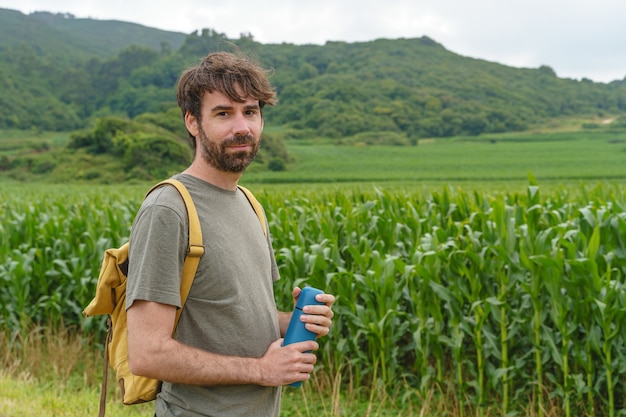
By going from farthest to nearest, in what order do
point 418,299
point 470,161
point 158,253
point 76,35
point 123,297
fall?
point 76,35 → point 470,161 → point 418,299 → point 123,297 → point 158,253

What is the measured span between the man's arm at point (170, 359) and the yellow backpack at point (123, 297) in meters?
0.12

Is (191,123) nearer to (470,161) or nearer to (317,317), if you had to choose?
(317,317)

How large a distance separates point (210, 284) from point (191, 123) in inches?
21.9

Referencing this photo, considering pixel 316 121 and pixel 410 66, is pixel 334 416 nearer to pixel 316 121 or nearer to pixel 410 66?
pixel 316 121

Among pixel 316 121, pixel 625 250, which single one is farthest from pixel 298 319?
pixel 316 121

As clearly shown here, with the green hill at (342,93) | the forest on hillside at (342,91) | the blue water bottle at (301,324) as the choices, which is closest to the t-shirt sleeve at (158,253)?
the blue water bottle at (301,324)

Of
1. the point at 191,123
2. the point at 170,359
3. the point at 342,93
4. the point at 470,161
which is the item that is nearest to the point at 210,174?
the point at 191,123

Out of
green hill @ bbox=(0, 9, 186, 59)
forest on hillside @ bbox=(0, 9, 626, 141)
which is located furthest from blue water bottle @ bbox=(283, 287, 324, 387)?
green hill @ bbox=(0, 9, 186, 59)

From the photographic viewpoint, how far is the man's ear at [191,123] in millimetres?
2289

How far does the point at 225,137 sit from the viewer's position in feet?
7.25

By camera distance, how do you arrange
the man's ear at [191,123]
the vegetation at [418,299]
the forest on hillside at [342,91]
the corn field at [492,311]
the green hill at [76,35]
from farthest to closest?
the green hill at [76,35] → the forest on hillside at [342,91] → the vegetation at [418,299] → the corn field at [492,311] → the man's ear at [191,123]

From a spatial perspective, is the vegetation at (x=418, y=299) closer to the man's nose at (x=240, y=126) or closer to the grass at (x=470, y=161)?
the man's nose at (x=240, y=126)

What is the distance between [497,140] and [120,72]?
60.4 metres

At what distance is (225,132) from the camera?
7.25ft
